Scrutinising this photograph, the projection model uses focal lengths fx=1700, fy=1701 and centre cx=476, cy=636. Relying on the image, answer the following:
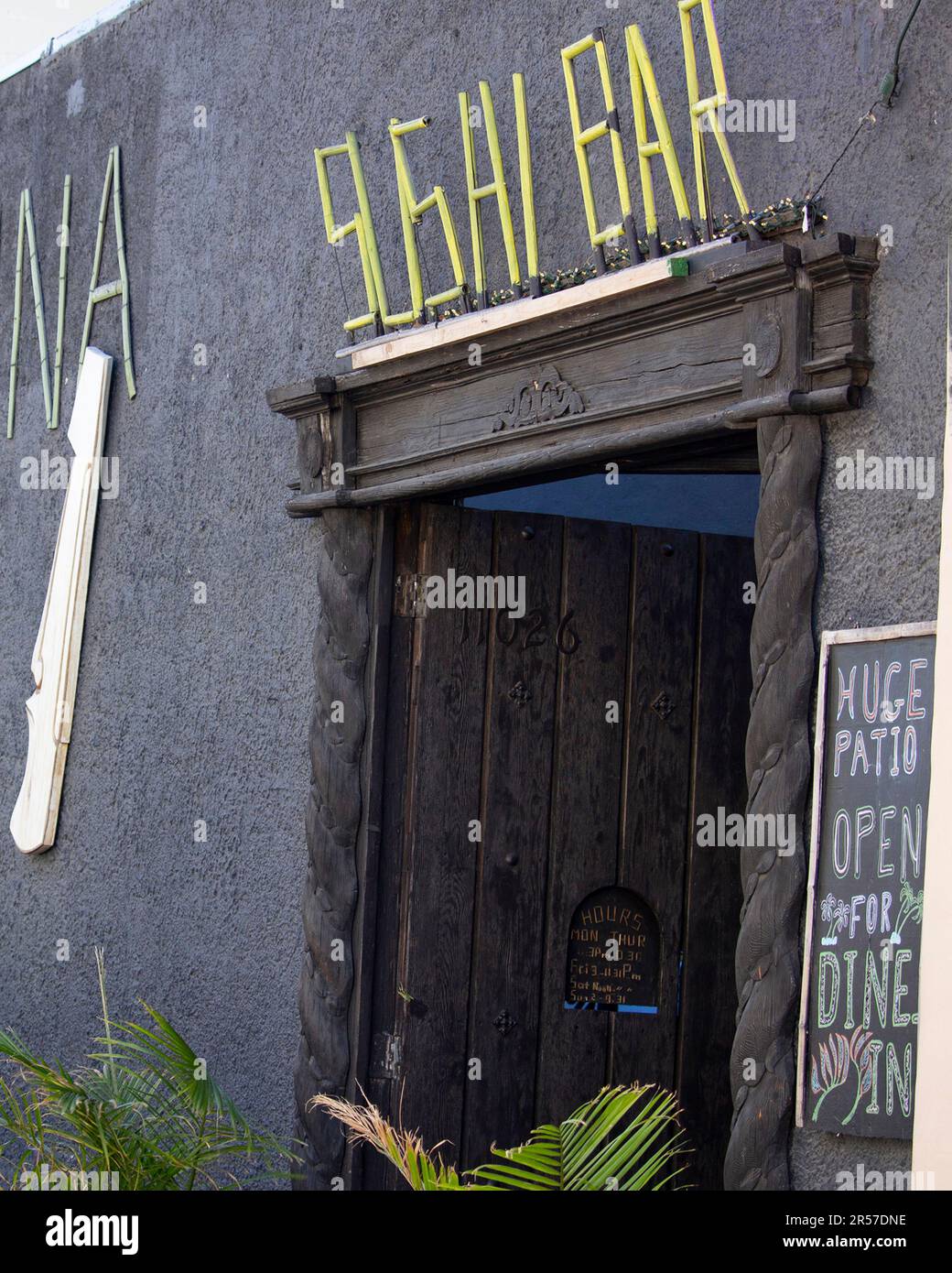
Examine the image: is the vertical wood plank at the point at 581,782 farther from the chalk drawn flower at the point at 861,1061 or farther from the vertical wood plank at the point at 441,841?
the chalk drawn flower at the point at 861,1061

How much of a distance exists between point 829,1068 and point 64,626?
3492mm

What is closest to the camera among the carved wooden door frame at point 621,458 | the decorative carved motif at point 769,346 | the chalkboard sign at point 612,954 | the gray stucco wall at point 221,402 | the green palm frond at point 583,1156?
the green palm frond at point 583,1156

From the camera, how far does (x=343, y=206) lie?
17.0 ft

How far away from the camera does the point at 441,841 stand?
473cm

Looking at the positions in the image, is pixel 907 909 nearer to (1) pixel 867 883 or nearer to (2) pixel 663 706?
(1) pixel 867 883

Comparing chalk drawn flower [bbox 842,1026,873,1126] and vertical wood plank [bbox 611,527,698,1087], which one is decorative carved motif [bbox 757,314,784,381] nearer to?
vertical wood plank [bbox 611,527,698,1087]

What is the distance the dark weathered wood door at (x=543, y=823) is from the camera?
4.68 m

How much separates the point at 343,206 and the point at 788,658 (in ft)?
7.65

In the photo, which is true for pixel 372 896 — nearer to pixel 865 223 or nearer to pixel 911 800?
pixel 911 800

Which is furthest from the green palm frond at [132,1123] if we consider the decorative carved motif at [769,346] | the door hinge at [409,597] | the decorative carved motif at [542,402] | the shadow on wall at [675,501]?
the shadow on wall at [675,501]

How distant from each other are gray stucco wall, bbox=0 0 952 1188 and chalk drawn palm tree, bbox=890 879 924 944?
1453 millimetres

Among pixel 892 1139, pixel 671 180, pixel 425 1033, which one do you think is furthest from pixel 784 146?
pixel 425 1033

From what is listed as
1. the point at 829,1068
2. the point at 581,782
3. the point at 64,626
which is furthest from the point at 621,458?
the point at 64,626

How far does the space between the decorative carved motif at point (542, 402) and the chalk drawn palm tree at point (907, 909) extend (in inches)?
58.0
